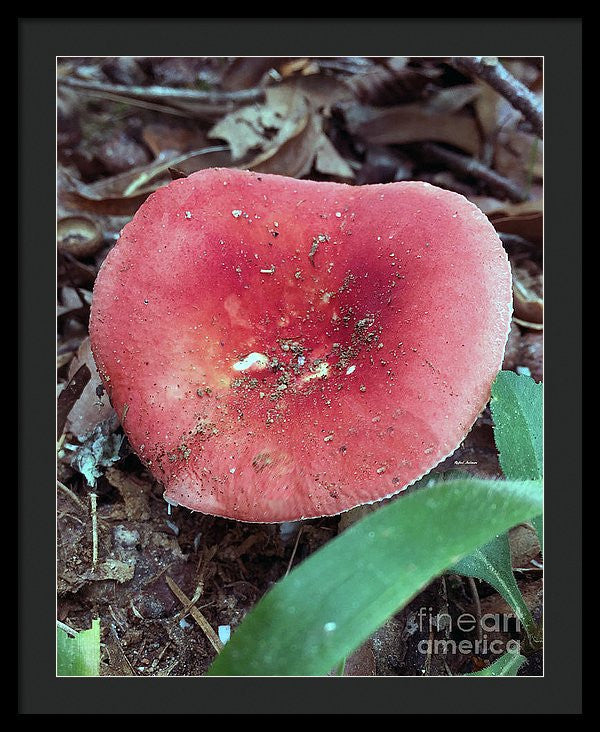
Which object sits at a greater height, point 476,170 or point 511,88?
point 511,88

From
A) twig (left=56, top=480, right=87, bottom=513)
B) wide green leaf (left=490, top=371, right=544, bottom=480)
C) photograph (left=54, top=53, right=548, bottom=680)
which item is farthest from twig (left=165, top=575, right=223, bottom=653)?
wide green leaf (left=490, top=371, right=544, bottom=480)

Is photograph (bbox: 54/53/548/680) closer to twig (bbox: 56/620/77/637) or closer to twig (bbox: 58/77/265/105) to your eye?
twig (bbox: 56/620/77/637)

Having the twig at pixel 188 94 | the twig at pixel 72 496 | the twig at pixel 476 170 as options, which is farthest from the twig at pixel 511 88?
the twig at pixel 72 496

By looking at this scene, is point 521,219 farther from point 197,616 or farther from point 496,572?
point 197,616

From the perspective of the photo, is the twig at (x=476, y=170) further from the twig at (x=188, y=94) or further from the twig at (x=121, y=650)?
the twig at (x=121, y=650)

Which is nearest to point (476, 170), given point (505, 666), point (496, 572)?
point (496, 572)
